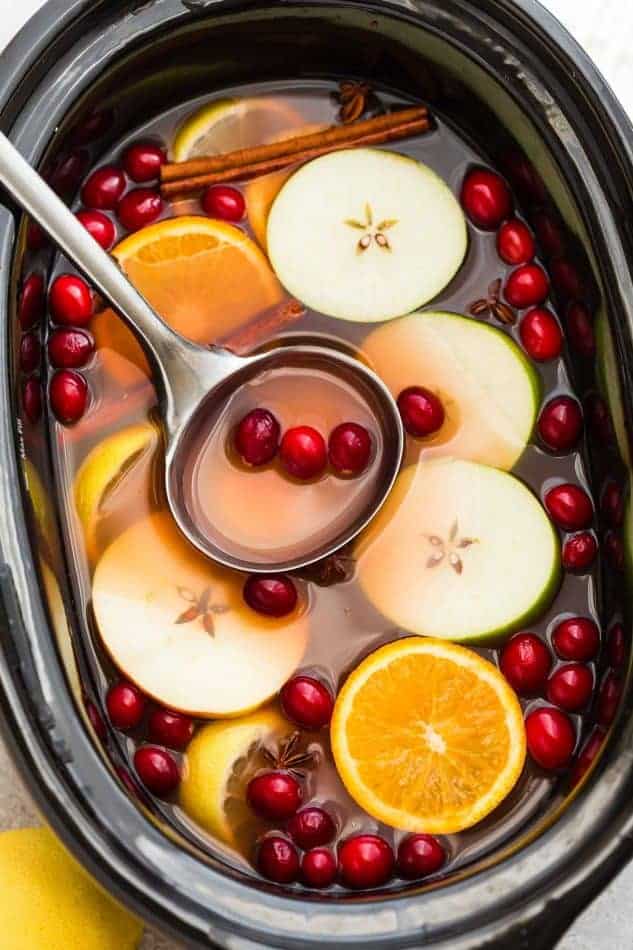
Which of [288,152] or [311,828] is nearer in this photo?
[311,828]

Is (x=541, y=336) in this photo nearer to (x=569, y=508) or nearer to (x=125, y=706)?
(x=569, y=508)

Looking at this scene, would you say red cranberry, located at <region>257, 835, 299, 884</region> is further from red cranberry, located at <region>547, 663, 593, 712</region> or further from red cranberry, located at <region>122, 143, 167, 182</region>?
red cranberry, located at <region>122, 143, 167, 182</region>

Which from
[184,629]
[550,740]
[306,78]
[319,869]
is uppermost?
[306,78]

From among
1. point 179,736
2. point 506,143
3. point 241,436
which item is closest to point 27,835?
point 179,736

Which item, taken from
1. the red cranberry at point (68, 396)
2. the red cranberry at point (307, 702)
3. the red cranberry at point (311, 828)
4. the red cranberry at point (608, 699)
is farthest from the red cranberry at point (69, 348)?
the red cranberry at point (608, 699)

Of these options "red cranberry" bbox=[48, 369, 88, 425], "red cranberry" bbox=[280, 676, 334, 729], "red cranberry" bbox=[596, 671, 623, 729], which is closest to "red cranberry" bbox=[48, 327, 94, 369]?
"red cranberry" bbox=[48, 369, 88, 425]

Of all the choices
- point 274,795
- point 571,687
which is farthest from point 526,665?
point 274,795

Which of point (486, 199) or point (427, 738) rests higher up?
point (486, 199)
